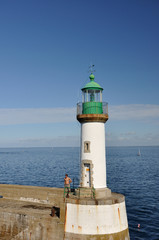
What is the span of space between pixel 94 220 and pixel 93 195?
169 centimetres

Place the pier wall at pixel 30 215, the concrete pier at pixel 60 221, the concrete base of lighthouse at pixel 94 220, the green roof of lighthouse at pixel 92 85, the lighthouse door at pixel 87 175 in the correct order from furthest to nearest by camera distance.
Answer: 1. the green roof of lighthouse at pixel 92 85
2. the lighthouse door at pixel 87 175
3. the pier wall at pixel 30 215
4. the concrete pier at pixel 60 221
5. the concrete base of lighthouse at pixel 94 220

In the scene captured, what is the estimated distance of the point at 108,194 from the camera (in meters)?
16.5

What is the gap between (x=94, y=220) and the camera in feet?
47.5

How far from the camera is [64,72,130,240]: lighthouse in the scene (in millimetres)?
14508

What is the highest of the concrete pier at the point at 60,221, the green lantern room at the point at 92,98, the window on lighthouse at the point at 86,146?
the green lantern room at the point at 92,98

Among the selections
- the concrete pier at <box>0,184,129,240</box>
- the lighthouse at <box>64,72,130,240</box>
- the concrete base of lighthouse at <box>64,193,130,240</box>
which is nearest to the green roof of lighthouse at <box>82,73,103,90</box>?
the lighthouse at <box>64,72,130,240</box>

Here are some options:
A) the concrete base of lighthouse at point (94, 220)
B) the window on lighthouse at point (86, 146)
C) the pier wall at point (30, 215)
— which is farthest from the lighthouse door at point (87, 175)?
the pier wall at point (30, 215)

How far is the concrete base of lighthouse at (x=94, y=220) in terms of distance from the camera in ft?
47.2

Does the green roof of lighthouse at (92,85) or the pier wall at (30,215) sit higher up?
the green roof of lighthouse at (92,85)

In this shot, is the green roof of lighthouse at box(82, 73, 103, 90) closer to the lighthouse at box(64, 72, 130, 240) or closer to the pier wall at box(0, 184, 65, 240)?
the lighthouse at box(64, 72, 130, 240)

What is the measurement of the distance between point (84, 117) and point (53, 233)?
770 cm

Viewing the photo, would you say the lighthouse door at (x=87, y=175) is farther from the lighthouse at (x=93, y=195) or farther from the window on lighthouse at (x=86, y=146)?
the window on lighthouse at (x=86, y=146)

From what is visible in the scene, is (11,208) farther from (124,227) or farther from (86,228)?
(124,227)

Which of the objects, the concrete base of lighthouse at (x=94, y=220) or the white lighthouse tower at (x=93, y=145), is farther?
the white lighthouse tower at (x=93, y=145)
